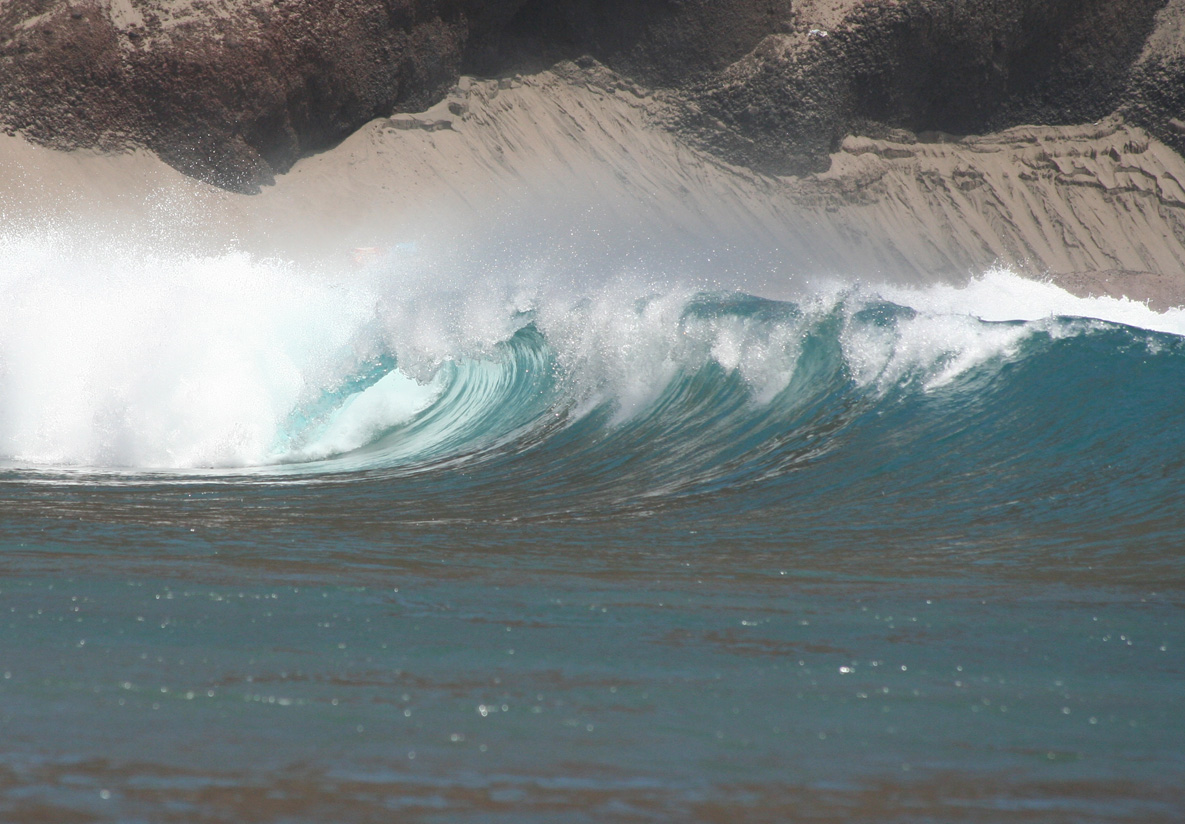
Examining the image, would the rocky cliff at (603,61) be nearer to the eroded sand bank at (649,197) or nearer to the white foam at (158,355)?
the eroded sand bank at (649,197)

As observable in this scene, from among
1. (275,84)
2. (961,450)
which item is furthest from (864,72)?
(961,450)

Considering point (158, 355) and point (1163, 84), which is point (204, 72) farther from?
point (1163, 84)

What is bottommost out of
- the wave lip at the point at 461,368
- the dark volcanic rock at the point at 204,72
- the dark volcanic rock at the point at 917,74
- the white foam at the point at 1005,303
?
the white foam at the point at 1005,303

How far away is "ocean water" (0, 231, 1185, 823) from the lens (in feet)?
5.13

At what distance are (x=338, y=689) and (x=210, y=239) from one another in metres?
17.3

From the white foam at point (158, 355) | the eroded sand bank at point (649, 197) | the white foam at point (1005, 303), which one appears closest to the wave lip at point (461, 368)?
the white foam at point (158, 355)

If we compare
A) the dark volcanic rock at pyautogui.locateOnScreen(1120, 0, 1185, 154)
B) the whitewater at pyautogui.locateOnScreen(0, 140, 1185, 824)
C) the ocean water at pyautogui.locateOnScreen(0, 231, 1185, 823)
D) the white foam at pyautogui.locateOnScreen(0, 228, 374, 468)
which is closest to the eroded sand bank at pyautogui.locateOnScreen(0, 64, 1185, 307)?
the dark volcanic rock at pyautogui.locateOnScreen(1120, 0, 1185, 154)

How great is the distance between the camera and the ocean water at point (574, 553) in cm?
156

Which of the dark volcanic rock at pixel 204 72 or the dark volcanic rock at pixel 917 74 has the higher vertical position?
the dark volcanic rock at pixel 204 72

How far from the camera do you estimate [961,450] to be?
17.0 feet

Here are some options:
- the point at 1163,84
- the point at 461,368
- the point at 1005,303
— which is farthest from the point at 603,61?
the point at 461,368

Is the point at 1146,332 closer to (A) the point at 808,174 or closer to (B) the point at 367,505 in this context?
(B) the point at 367,505

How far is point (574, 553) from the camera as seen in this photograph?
3562 millimetres

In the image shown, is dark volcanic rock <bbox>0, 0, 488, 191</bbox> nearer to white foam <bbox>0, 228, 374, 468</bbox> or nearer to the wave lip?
white foam <bbox>0, 228, 374, 468</bbox>
